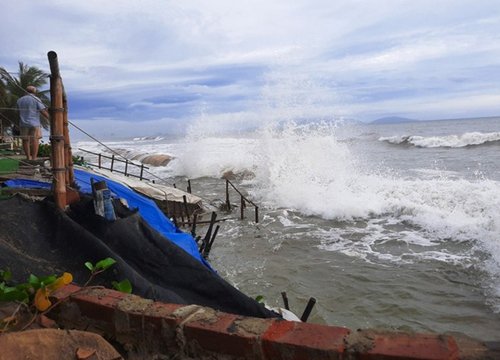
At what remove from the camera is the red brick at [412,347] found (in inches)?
66.9

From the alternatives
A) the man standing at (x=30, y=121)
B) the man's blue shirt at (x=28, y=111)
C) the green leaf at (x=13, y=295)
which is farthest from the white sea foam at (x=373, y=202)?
the man's blue shirt at (x=28, y=111)

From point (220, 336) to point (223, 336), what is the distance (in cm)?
2

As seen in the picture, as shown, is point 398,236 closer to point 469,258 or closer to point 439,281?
point 469,258

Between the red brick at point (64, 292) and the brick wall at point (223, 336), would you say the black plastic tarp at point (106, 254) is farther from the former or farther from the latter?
the brick wall at point (223, 336)

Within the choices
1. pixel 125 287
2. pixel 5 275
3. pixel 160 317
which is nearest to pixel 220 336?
pixel 160 317

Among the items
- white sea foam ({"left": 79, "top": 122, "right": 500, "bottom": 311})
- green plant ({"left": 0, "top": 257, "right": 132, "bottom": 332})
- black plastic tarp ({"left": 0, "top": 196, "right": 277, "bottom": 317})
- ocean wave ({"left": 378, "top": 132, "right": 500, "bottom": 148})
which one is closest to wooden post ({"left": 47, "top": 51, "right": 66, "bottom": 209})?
black plastic tarp ({"left": 0, "top": 196, "right": 277, "bottom": 317})

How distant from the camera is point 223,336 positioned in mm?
2115

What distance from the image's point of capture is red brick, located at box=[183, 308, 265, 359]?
2053 mm

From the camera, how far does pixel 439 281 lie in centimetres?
709

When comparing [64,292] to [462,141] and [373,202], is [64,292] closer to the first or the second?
[373,202]

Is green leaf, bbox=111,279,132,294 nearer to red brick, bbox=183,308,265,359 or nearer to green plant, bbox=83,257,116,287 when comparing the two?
green plant, bbox=83,257,116,287

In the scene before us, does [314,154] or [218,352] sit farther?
[314,154]

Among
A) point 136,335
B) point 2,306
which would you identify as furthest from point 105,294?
point 2,306

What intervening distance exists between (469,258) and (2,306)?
8181 mm
